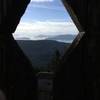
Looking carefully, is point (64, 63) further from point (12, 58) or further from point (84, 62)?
point (12, 58)

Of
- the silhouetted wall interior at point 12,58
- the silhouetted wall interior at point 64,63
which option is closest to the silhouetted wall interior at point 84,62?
the silhouetted wall interior at point 64,63

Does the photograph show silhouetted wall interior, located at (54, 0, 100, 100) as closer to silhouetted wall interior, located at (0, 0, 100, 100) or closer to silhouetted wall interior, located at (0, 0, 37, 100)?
silhouetted wall interior, located at (0, 0, 100, 100)

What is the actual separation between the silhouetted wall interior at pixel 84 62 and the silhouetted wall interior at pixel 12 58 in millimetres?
367

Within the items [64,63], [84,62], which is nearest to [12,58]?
[64,63]

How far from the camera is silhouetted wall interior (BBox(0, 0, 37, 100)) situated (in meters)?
3.79

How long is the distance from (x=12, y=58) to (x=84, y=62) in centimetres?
87

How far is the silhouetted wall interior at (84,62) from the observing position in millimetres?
3930

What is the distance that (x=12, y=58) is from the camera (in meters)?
3.82

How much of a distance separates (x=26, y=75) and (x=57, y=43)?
1.94ft

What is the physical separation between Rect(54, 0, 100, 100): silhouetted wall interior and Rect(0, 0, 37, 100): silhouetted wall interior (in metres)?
0.37

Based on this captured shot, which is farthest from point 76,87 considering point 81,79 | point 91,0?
point 91,0

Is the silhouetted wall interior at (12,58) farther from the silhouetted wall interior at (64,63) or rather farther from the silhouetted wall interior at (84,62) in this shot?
the silhouetted wall interior at (84,62)

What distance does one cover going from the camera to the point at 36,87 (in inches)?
155

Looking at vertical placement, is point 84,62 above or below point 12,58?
below
